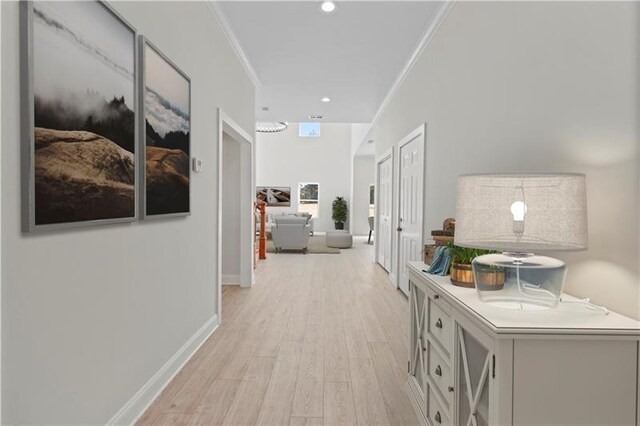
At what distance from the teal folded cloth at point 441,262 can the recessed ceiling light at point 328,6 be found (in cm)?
228

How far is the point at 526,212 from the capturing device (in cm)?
136

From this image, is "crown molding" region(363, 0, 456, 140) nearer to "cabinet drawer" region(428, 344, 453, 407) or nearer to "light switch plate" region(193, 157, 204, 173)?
"light switch plate" region(193, 157, 204, 173)

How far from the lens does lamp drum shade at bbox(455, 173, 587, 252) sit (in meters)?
1.31

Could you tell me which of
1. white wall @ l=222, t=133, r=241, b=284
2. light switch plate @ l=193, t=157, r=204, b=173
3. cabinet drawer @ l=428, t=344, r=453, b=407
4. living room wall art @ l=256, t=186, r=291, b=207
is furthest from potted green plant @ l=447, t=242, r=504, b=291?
living room wall art @ l=256, t=186, r=291, b=207

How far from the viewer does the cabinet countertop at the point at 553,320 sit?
1.16 m

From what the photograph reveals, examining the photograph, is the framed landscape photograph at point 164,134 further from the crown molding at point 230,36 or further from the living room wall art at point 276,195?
the living room wall art at point 276,195

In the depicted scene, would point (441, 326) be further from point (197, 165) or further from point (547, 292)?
point (197, 165)

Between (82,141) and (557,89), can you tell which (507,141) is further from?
(82,141)

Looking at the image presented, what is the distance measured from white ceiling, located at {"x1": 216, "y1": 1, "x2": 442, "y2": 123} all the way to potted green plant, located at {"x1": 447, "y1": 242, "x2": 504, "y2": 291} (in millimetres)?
2324

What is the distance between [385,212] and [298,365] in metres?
4.20

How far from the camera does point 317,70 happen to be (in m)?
4.79

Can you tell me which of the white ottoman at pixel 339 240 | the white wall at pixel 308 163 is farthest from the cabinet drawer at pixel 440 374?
the white wall at pixel 308 163

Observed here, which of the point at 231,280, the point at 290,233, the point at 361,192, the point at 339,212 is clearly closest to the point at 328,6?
the point at 231,280

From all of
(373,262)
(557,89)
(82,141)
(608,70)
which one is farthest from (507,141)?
(373,262)
